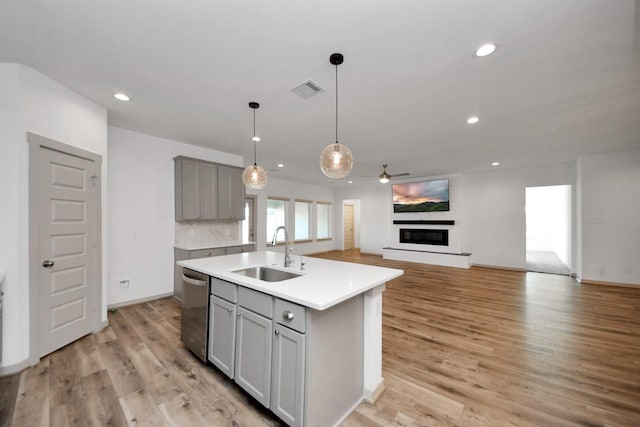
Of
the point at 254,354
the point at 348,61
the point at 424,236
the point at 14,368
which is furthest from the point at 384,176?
the point at 14,368

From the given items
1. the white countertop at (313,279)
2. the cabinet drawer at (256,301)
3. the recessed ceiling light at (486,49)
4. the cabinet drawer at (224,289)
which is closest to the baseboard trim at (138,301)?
the white countertop at (313,279)

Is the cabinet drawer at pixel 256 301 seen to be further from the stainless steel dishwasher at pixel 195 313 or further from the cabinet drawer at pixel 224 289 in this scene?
the stainless steel dishwasher at pixel 195 313

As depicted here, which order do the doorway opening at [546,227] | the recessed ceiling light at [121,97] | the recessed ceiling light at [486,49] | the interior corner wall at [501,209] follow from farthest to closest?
the doorway opening at [546,227] < the interior corner wall at [501,209] < the recessed ceiling light at [121,97] < the recessed ceiling light at [486,49]

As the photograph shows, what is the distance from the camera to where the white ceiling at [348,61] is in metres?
1.58

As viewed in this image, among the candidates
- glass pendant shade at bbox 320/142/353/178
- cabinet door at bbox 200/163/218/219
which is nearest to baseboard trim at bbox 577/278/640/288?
glass pendant shade at bbox 320/142/353/178

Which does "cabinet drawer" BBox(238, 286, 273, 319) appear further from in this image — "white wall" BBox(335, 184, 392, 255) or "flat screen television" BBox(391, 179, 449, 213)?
"white wall" BBox(335, 184, 392, 255)

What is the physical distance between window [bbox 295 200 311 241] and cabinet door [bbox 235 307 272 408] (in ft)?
22.3

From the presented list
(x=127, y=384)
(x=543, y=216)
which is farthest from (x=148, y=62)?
(x=543, y=216)

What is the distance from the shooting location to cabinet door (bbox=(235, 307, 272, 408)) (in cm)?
169

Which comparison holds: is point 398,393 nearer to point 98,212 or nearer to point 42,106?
point 98,212

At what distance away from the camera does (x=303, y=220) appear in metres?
9.09

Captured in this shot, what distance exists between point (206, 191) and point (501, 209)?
725 cm

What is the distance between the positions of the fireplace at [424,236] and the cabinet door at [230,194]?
534cm

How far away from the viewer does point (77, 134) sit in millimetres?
2717
